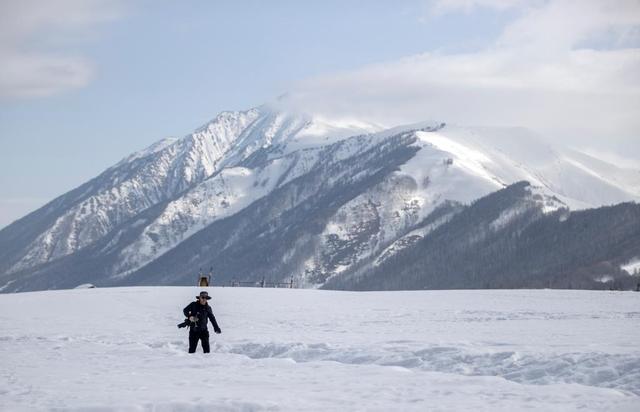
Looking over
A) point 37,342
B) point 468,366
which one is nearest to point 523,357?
point 468,366

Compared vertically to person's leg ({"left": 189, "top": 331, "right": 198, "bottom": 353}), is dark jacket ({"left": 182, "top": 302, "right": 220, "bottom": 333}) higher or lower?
A: higher

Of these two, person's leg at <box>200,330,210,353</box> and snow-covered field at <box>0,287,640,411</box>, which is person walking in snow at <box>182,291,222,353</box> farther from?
snow-covered field at <box>0,287,640,411</box>

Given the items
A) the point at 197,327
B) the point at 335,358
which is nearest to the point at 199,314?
the point at 197,327

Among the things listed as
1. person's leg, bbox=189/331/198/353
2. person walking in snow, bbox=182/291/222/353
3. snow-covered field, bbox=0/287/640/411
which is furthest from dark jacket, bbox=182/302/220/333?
snow-covered field, bbox=0/287/640/411

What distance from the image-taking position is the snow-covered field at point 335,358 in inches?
626

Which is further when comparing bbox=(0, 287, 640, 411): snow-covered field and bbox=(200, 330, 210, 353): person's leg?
bbox=(200, 330, 210, 353): person's leg

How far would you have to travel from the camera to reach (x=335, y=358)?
76.8 ft

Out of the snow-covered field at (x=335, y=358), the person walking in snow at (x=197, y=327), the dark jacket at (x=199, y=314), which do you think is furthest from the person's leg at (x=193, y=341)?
the snow-covered field at (x=335, y=358)

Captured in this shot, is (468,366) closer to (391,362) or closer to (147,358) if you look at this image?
(391,362)

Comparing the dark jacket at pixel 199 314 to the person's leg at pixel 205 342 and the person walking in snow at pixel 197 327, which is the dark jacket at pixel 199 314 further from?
the person's leg at pixel 205 342

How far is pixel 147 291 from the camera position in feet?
176

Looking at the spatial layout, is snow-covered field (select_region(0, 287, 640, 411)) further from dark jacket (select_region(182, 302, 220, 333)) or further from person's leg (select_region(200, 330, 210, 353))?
dark jacket (select_region(182, 302, 220, 333))

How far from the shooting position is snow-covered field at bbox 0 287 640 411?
1589 centimetres

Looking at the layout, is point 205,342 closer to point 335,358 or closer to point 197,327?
point 197,327
